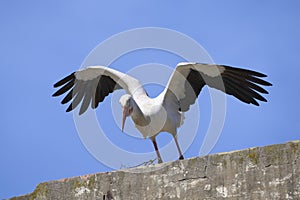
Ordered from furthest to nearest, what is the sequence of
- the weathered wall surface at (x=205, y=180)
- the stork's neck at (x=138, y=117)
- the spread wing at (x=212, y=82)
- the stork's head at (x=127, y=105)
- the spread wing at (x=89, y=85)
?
the spread wing at (x=89, y=85), the stork's neck at (x=138, y=117), the stork's head at (x=127, y=105), the spread wing at (x=212, y=82), the weathered wall surface at (x=205, y=180)

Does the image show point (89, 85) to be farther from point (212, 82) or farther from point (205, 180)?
point (205, 180)

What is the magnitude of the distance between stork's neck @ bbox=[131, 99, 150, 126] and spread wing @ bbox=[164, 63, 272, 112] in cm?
40

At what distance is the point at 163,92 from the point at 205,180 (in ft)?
12.2

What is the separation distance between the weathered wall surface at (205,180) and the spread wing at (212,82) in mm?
2813

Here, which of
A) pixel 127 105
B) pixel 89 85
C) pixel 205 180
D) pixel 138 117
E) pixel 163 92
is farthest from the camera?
pixel 89 85

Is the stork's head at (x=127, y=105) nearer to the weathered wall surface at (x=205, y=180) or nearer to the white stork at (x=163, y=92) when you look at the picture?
the white stork at (x=163, y=92)

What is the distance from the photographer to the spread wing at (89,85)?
8352 mm

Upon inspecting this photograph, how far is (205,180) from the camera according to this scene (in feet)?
14.4

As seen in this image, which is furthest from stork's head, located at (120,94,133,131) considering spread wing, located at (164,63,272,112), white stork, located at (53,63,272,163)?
spread wing, located at (164,63,272,112)

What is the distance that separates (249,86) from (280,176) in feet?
10.7

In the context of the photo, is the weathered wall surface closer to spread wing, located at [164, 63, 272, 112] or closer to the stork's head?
the stork's head

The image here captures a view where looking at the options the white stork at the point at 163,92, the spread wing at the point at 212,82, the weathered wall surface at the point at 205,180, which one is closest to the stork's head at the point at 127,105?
the white stork at the point at 163,92

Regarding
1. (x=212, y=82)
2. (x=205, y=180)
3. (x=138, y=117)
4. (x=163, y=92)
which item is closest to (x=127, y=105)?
(x=138, y=117)

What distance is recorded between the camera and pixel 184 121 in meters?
8.16
